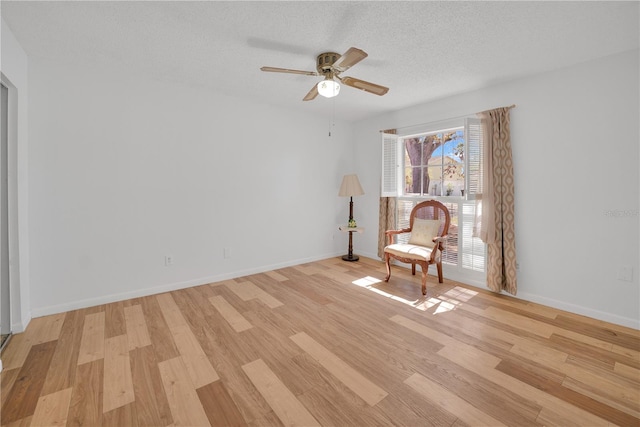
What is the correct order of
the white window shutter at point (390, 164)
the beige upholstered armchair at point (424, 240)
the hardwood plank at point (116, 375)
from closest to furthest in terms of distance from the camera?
the hardwood plank at point (116, 375) → the beige upholstered armchair at point (424, 240) → the white window shutter at point (390, 164)

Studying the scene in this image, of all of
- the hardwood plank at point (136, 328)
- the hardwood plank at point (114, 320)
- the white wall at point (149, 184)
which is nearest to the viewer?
the hardwood plank at point (136, 328)

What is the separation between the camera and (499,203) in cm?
314

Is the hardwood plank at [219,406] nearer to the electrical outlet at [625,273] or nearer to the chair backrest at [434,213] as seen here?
the chair backrest at [434,213]

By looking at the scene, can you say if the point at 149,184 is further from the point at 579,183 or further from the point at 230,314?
the point at 579,183

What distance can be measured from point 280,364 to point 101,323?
176 cm

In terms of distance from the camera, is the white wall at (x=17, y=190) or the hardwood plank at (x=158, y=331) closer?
the hardwood plank at (x=158, y=331)

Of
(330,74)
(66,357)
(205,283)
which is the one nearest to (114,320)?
(66,357)

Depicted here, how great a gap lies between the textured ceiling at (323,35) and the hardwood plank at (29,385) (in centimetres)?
240

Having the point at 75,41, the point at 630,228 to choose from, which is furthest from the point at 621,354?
the point at 75,41

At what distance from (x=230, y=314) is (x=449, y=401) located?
193 centimetres

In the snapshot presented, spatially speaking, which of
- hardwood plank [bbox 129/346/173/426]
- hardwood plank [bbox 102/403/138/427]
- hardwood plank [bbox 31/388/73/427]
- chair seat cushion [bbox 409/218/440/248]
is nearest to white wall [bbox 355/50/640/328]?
chair seat cushion [bbox 409/218/440/248]

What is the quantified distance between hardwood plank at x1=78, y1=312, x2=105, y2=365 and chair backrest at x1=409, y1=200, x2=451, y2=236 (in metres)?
3.57

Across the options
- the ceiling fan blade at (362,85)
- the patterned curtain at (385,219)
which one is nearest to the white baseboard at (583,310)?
the patterned curtain at (385,219)

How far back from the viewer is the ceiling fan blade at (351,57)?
181cm
